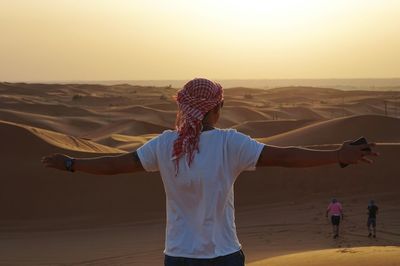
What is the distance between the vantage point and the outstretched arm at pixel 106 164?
3543mm

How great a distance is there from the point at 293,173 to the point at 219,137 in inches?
642

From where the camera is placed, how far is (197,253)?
133 inches

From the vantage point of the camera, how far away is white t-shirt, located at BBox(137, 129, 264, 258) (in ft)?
11.0

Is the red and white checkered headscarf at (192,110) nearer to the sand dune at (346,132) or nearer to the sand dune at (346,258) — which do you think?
the sand dune at (346,258)

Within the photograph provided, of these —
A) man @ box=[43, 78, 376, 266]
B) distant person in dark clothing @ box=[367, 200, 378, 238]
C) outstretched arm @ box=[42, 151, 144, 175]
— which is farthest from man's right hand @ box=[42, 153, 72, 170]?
distant person in dark clothing @ box=[367, 200, 378, 238]

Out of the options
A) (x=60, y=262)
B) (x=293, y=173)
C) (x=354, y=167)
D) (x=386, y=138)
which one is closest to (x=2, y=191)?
(x=60, y=262)

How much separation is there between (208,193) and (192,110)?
0.42m

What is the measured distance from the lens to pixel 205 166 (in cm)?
A: 336

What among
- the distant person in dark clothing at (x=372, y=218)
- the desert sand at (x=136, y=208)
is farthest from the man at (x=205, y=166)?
the distant person in dark clothing at (x=372, y=218)

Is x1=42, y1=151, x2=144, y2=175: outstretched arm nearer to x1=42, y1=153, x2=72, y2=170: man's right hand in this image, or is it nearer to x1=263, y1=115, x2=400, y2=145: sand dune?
x1=42, y1=153, x2=72, y2=170: man's right hand

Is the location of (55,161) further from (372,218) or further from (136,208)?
(136,208)

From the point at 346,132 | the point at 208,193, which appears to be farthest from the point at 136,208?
the point at 208,193

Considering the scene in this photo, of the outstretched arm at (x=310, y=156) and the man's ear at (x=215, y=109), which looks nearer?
the outstretched arm at (x=310, y=156)

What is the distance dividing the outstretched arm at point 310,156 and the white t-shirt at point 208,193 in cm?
6
